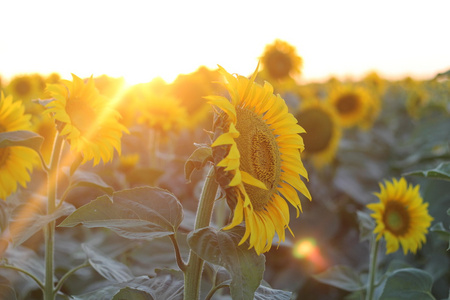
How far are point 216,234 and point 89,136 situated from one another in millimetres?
624

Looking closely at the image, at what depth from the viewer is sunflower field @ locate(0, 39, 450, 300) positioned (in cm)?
93

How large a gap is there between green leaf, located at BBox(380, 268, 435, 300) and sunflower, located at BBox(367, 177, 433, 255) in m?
0.20

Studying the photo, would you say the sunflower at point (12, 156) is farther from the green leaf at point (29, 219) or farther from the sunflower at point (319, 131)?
the sunflower at point (319, 131)

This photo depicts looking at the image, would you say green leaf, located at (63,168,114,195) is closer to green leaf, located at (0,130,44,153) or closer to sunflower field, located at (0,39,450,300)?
sunflower field, located at (0,39,450,300)

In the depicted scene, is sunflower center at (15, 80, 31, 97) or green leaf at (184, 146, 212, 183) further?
sunflower center at (15, 80, 31, 97)

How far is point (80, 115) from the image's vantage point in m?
1.36

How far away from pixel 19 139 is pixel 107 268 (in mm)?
433

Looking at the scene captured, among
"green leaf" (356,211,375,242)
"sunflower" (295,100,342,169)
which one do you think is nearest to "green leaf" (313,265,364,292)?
"green leaf" (356,211,375,242)

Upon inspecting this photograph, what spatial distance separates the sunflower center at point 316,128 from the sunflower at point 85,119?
283 centimetres

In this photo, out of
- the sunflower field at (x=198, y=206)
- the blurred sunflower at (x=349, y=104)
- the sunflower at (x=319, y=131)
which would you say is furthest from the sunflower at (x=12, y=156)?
the blurred sunflower at (x=349, y=104)

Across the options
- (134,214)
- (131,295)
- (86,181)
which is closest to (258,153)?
(134,214)

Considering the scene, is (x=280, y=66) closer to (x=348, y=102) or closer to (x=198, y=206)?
(x=348, y=102)

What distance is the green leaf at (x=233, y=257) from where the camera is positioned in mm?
843

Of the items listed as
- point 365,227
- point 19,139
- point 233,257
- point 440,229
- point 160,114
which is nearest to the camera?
point 233,257
